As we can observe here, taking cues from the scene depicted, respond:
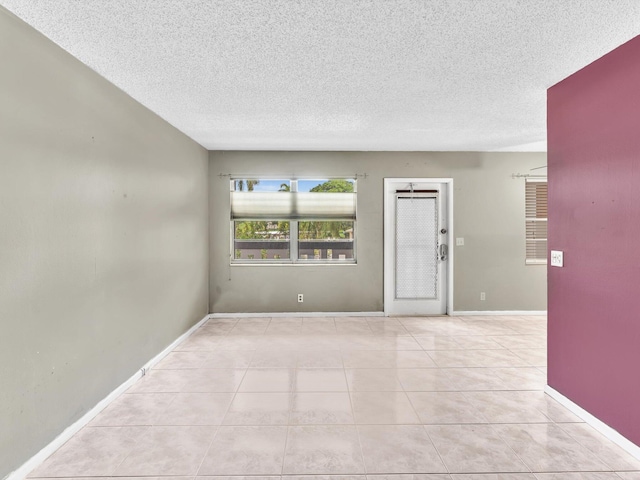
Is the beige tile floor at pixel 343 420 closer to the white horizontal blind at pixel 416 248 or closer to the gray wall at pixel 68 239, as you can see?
the gray wall at pixel 68 239

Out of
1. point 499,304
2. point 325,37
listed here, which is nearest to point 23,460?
point 325,37

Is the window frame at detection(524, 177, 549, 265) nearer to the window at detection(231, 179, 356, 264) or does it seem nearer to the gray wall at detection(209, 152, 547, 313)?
the gray wall at detection(209, 152, 547, 313)

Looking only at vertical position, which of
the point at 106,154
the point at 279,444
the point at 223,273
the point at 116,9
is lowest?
the point at 279,444

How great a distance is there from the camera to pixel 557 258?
2.79 m

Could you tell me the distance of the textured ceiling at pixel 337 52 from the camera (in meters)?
1.85

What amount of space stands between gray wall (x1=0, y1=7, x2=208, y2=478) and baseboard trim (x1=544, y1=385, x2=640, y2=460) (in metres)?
3.45

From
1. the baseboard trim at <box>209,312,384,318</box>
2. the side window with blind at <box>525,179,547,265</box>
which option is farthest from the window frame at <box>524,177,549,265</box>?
the baseboard trim at <box>209,312,384,318</box>

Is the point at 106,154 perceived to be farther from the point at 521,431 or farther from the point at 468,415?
the point at 521,431

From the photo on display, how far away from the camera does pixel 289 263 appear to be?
537 cm

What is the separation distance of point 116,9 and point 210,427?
253 cm

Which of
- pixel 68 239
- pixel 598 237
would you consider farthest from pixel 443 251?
pixel 68 239

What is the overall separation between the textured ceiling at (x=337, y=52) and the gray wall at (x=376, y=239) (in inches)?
58.3

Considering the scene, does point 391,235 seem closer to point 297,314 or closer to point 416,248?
point 416,248

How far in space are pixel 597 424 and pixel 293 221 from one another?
13.2 feet
